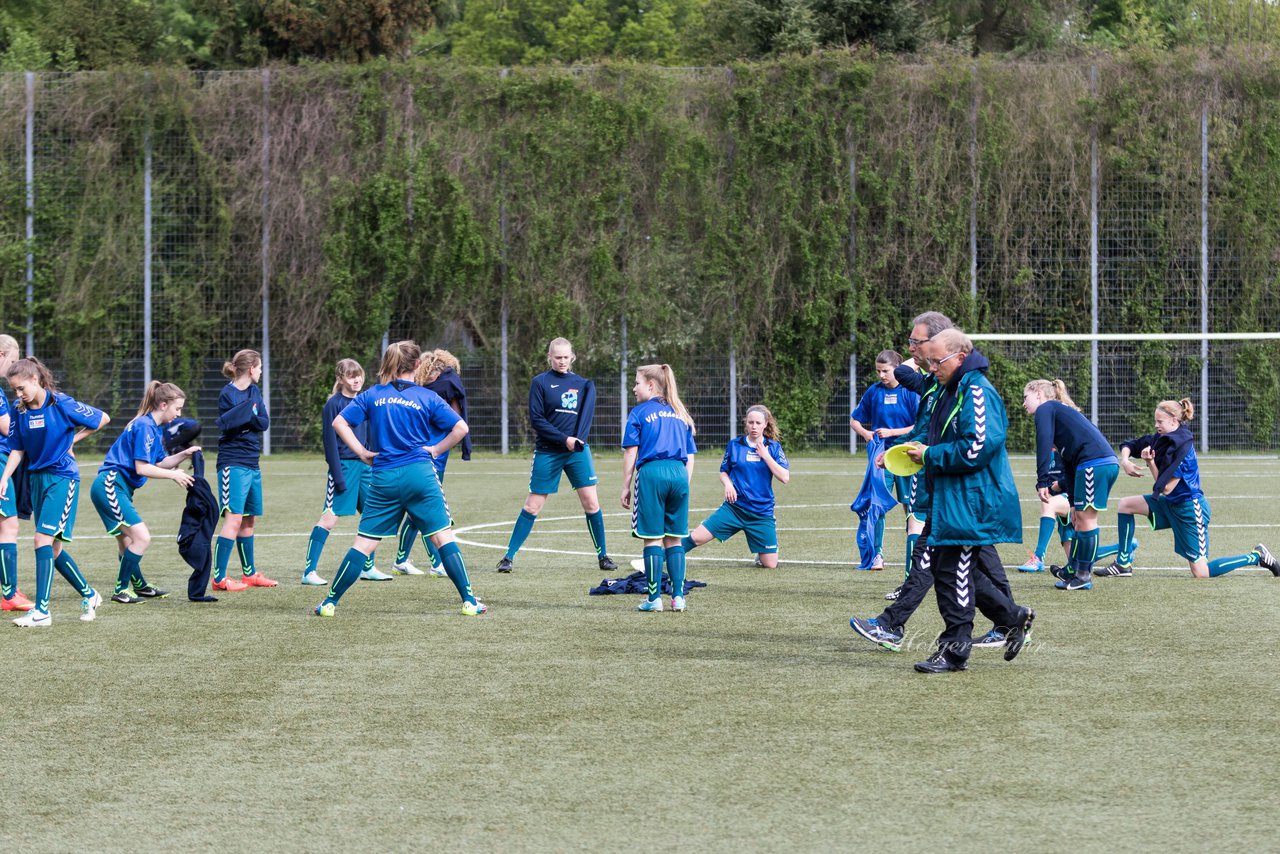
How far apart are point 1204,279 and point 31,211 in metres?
22.0

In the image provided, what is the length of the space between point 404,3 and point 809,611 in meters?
30.0

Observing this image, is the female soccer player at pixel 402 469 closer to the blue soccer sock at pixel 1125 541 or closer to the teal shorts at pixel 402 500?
the teal shorts at pixel 402 500

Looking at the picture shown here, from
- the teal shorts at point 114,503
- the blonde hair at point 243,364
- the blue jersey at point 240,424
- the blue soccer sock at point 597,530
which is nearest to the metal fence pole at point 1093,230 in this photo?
the blue soccer sock at point 597,530

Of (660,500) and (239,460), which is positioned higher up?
(239,460)

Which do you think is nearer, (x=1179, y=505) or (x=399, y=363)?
(x=399, y=363)

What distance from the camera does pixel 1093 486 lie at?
1169cm

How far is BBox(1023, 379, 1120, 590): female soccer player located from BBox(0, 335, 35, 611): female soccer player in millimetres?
6939

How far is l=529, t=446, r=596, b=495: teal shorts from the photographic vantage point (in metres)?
13.1

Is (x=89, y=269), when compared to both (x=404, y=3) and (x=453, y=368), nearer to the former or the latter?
(x=404, y=3)

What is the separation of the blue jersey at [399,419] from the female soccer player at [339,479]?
1.52 m

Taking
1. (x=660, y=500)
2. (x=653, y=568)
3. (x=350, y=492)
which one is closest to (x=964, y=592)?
(x=660, y=500)

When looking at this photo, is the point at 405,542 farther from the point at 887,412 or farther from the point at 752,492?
the point at 887,412

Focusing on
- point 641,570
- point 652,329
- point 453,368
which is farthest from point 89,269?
point 641,570

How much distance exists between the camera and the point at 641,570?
11984 mm
